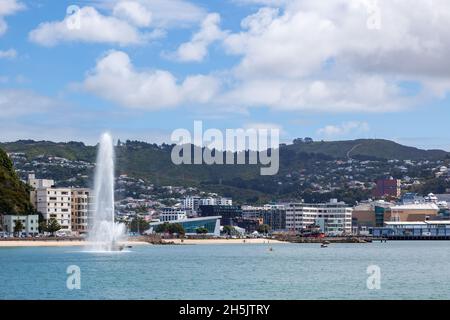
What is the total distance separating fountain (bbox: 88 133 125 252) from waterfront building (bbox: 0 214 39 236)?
84.2ft

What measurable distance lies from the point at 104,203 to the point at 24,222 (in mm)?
43886

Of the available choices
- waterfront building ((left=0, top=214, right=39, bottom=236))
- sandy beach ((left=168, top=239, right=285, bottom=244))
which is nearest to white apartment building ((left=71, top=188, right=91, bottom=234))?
sandy beach ((left=168, top=239, right=285, bottom=244))

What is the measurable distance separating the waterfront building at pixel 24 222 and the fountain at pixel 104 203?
25.7 meters

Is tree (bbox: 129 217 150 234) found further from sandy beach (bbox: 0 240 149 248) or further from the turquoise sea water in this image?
the turquoise sea water

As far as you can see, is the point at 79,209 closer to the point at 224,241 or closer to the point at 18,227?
A: the point at 224,241

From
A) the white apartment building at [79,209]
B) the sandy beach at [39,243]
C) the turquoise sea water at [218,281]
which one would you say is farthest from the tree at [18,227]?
the turquoise sea water at [218,281]

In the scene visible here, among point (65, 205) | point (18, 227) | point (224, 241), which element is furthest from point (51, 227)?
point (224, 241)

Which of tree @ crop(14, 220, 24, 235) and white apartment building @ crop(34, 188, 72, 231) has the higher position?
white apartment building @ crop(34, 188, 72, 231)

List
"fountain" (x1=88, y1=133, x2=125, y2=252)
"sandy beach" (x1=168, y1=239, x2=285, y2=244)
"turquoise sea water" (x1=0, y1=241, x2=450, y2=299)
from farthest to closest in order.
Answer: "sandy beach" (x1=168, y1=239, x2=285, y2=244) → "fountain" (x1=88, y1=133, x2=125, y2=252) → "turquoise sea water" (x1=0, y1=241, x2=450, y2=299)

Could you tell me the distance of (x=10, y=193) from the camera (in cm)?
14600

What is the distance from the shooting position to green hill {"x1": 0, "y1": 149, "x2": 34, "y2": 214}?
5669 inches
